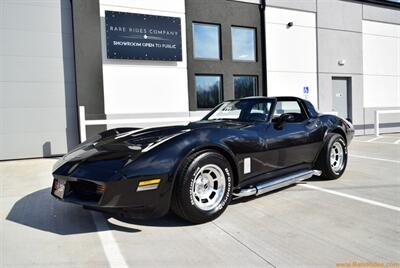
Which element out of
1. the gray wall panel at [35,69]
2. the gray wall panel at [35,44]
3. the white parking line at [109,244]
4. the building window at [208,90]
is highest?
the gray wall panel at [35,44]

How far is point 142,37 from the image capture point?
911 centimetres

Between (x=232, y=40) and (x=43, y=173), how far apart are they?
7543mm

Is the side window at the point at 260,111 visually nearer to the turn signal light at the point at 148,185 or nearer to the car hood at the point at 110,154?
the car hood at the point at 110,154

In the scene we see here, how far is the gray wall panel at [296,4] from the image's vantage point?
1135cm

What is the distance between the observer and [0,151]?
8234 mm

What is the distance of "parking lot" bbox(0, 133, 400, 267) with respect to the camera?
8.23 feet

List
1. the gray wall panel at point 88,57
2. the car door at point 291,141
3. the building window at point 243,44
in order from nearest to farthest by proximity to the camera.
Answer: the car door at point 291,141 → the gray wall panel at point 88,57 → the building window at point 243,44

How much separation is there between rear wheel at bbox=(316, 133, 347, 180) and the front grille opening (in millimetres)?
3493

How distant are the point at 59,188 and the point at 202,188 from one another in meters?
1.48

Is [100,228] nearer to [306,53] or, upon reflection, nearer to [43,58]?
[43,58]

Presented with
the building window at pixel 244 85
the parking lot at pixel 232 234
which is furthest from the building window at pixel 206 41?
the parking lot at pixel 232 234

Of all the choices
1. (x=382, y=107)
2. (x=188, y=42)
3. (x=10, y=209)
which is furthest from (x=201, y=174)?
(x=382, y=107)

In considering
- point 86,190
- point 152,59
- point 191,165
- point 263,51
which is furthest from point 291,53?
point 86,190

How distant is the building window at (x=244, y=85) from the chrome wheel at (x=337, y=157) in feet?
19.7
